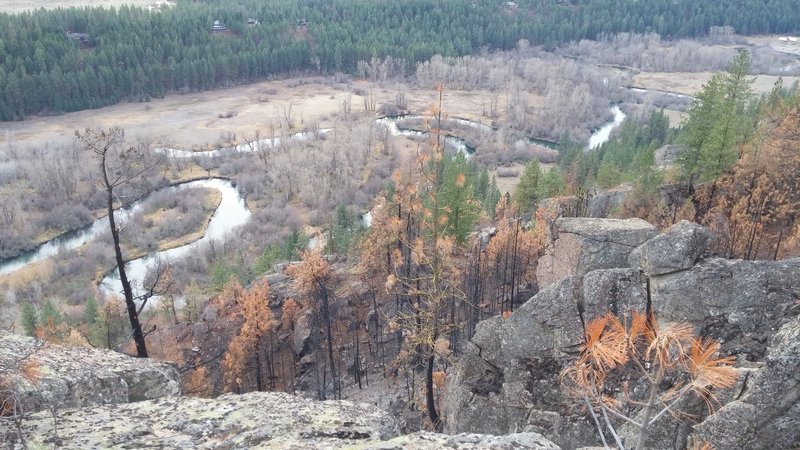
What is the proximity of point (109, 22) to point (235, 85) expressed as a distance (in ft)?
109

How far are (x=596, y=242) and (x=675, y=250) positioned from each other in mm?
3871

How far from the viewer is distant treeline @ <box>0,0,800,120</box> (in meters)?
126

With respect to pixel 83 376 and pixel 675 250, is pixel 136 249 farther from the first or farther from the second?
pixel 675 250

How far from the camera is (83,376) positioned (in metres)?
13.0

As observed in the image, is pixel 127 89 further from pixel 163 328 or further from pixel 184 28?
pixel 163 328

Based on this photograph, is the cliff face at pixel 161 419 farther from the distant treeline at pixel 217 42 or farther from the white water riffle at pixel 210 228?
the distant treeline at pixel 217 42

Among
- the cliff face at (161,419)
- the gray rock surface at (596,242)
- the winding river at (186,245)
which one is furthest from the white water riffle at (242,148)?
the cliff face at (161,419)

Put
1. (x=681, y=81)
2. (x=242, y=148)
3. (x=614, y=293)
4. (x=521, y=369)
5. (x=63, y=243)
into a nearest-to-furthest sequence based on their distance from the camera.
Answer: (x=614, y=293), (x=521, y=369), (x=63, y=243), (x=242, y=148), (x=681, y=81)

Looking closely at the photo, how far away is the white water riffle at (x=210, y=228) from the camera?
232 ft

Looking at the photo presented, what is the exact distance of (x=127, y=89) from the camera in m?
136

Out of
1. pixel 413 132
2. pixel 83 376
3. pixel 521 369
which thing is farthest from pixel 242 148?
pixel 83 376

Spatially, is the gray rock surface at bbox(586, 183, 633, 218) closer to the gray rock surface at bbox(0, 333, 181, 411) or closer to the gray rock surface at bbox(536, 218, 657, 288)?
the gray rock surface at bbox(536, 218, 657, 288)

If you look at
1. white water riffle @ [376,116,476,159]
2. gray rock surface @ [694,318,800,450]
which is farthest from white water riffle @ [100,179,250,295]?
gray rock surface @ [694,318,800,450]

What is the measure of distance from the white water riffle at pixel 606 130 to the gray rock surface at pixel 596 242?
98833 mm
